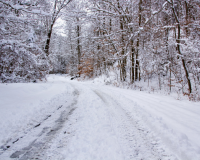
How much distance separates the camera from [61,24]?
51.1 feet

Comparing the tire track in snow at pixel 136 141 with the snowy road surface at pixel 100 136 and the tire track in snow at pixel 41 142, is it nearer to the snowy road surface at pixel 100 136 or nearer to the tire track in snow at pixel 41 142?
the snowy road surface at pixel 100 136

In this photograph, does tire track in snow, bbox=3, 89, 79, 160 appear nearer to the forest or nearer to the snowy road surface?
the snowy road surface

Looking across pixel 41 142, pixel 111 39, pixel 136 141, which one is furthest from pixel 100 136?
pixel 111 39

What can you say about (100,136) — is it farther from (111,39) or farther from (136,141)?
(111,39)

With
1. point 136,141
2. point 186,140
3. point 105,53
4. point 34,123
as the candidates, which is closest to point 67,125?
point 34,123

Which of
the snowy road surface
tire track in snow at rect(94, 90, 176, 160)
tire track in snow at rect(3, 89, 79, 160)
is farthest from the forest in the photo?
tire track in snow at rect(94, 90, 176, 160)

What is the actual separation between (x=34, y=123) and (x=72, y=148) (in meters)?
1.78

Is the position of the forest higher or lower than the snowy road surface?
higher

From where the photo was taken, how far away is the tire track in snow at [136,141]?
81.4 inches

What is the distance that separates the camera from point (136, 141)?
2467 millimetres

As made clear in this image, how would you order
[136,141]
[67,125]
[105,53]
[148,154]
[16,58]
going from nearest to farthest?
[148,154] → [136,141] → [67,125] → [16,58] → [105,53]

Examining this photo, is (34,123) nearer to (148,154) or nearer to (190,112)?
(148,154)

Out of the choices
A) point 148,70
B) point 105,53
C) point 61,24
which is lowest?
point 148,70

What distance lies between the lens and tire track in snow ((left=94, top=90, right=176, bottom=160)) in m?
2.07
